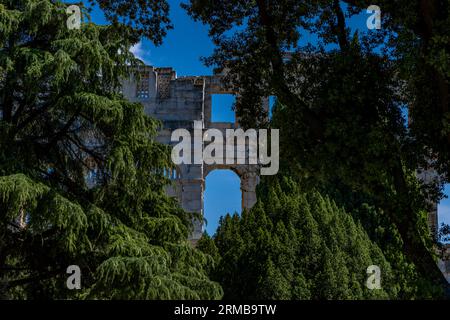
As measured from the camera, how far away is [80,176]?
14.1 meters

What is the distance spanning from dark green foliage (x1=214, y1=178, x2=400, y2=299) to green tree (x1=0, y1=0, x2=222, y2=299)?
267cm

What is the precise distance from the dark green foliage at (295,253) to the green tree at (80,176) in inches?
105

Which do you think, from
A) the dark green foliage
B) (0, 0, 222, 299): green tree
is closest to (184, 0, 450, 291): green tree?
(0, 0, 222, 299): green tree

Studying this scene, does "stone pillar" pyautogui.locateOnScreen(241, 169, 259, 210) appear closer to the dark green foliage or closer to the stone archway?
the stone archway

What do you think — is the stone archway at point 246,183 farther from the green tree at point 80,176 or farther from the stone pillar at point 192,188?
the green tree at point 80,176

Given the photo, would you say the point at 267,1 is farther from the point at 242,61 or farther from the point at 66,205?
the point at 66,205

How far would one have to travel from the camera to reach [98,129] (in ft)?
44.3

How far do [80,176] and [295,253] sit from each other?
18.1 ft

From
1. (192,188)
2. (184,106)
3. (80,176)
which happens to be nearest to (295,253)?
(80,176)

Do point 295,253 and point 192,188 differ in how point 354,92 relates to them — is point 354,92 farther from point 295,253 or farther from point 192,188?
point 192,188

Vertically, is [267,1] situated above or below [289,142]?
above
